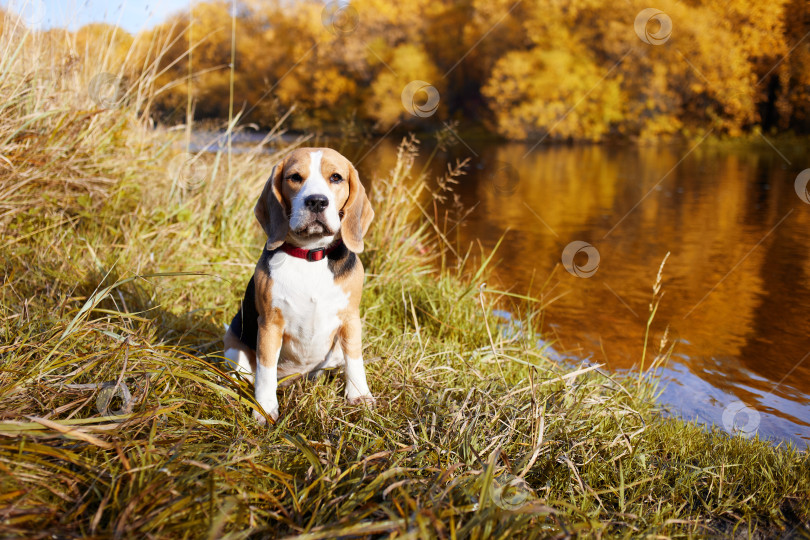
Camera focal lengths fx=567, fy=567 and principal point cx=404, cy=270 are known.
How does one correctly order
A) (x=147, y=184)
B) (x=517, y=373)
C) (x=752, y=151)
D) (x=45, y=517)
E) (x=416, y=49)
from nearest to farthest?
(x=45, y=517) → (x=517, y=373) → (x=147, y=184) → (x=752, y=151) → (x=416, y=49)

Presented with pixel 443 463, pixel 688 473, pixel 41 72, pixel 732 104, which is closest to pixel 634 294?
pixel 688 473

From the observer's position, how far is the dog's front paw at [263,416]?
2523mm

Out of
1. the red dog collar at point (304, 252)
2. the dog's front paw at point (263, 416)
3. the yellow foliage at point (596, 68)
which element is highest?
the yellow foliage at point (596, 68)

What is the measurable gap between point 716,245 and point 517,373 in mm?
5101

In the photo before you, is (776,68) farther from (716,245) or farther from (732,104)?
(716,245)

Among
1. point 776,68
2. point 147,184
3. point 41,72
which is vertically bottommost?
point 147,184

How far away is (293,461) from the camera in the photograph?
2.12 metres

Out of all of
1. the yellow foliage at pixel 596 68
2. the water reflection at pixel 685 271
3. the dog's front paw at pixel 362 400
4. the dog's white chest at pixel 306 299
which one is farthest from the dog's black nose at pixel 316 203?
the yellow foliage at pixel 596 68

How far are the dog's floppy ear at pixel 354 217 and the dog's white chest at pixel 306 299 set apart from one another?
16 cm

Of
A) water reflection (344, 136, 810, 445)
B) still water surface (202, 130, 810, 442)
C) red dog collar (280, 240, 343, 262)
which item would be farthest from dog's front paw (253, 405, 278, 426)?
water reflection (344, 136, 810, 445)

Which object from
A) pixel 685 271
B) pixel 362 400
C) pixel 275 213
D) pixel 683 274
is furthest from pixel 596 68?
pixel 362 400

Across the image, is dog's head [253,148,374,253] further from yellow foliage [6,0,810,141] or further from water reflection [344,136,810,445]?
yellow foliage [6,0,810,141]

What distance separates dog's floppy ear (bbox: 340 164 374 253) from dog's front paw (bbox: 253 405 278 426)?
2.74 ft

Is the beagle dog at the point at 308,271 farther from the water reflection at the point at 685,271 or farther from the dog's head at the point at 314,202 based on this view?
the water reflection at the point at 685,271
